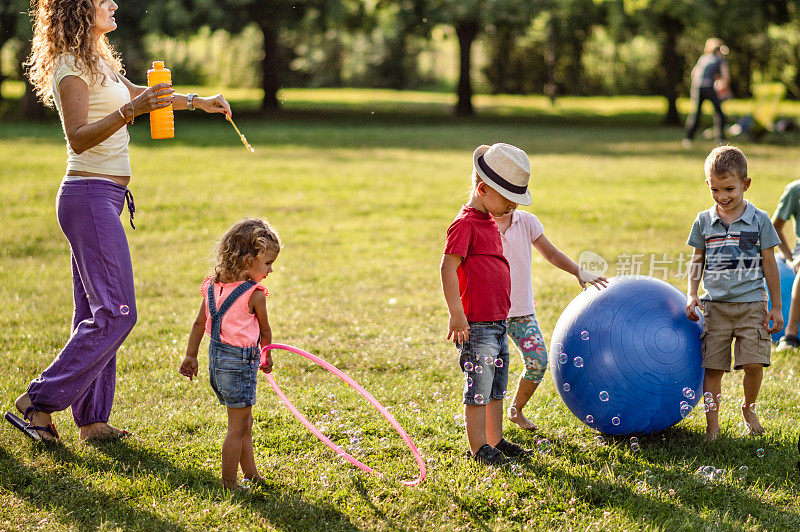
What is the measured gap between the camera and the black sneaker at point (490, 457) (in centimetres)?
458

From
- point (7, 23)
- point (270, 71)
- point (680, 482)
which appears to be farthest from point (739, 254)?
point (7, 23)

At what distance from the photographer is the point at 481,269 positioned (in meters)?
4.49

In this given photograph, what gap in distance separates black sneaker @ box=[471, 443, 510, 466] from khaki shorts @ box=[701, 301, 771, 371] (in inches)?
51.3

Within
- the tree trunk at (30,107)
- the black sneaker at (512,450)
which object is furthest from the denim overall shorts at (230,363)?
the tree trunk at (30,107)

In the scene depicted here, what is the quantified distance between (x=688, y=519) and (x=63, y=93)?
145 inches

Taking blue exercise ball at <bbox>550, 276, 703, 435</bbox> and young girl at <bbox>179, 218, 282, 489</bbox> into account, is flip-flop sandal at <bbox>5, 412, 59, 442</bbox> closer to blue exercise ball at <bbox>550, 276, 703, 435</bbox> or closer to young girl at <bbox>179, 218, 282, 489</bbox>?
young girl at <bbox>179, 218, 282, 489</bbox>

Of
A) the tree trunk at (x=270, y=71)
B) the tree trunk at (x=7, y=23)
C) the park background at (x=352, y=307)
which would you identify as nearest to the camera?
the park background at (x=352, y=307)

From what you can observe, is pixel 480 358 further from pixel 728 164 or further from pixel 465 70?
pixel 465 70

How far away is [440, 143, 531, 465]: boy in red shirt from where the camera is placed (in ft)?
14.4

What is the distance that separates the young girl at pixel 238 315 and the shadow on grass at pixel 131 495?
35 cm

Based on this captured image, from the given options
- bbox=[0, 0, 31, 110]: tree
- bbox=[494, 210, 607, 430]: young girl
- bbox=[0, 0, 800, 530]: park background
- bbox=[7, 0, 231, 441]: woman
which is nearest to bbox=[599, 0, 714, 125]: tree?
bbox=[0, 0, 800, 530]: park background

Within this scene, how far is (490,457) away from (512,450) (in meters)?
0.23

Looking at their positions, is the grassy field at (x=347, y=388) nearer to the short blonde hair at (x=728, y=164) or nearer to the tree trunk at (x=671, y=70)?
the short blonde hair at (x=728, y=164)

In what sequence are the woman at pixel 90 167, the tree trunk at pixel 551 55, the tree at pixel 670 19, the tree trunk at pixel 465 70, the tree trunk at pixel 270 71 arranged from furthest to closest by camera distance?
the tree trunk at pixel 551 55 → the tree trunk at pixel 465 70 → the tree trunk at pixel 270 71 → the tree at pixel 670 19 → the woman at pixel 90 167
